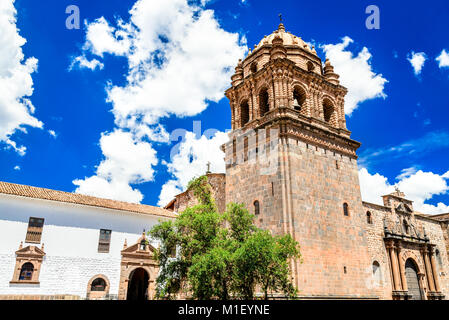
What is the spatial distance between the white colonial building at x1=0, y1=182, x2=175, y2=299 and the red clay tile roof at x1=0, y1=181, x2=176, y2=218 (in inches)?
1.9

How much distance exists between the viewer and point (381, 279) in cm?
2064

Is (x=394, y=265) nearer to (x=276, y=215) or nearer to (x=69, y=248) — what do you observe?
(x=276, y=215)

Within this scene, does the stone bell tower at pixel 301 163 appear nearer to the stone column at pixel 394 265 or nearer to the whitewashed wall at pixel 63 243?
the stone column at pixel 394 265

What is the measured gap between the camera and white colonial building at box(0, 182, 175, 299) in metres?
18.1

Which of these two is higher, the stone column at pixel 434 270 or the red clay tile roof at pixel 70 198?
the red clay tile roof at pixel 70 198

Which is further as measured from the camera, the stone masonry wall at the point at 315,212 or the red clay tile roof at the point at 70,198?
the red clay tile roof at the point at 70,198

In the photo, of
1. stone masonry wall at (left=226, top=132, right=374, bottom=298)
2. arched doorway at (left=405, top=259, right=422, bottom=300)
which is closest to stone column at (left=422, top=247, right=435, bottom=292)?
arched doorway at (left=405, top=259, right=422, bottom=300)

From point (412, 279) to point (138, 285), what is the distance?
19.0m

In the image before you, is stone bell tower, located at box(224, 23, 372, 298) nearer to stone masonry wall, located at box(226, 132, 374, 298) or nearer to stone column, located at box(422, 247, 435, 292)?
stone masonry wall, located at box(226, 132, 374, 298)

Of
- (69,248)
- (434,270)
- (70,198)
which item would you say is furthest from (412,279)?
(70,198)

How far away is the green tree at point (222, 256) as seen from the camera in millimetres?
11547

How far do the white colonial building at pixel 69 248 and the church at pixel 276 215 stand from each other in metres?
0.06

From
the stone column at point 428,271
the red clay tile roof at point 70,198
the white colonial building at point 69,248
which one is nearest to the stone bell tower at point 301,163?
the white colonial building at point 69,248
